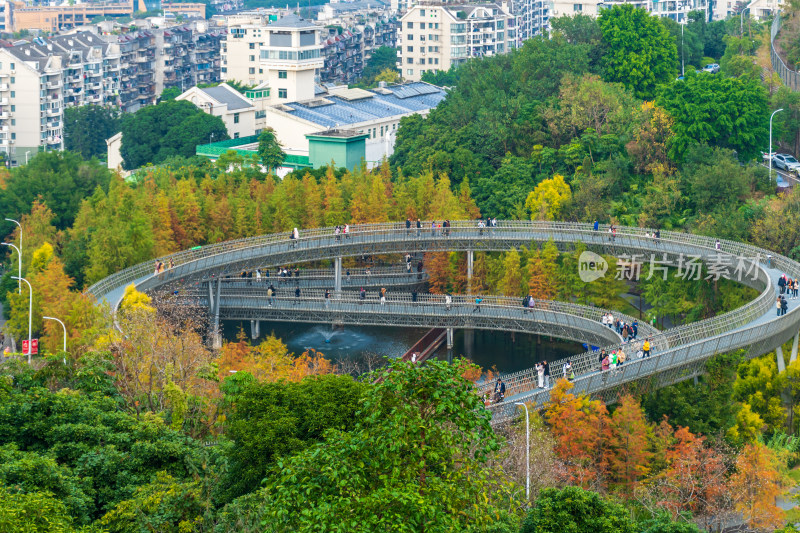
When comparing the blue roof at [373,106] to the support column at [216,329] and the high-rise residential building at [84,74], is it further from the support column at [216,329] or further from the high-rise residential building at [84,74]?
the support column at [216,329]

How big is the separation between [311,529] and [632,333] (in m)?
39.3

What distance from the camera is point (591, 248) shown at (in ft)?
268

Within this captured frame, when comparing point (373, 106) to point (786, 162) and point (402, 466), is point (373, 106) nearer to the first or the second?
point (786, 162)

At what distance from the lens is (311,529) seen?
101 ft

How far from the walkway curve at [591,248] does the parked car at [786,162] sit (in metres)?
18.7

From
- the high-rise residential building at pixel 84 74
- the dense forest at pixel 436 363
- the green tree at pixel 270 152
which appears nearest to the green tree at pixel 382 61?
the high-rise residential building at pixel 84 74

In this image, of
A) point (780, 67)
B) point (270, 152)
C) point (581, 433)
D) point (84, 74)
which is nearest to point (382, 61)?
point (84, 74)

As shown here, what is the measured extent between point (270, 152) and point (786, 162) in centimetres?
4551

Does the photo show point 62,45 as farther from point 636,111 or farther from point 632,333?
point 632,333

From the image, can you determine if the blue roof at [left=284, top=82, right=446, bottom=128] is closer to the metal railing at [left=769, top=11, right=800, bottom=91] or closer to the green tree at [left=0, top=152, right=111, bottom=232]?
the green tree at [left=0, top=152, right=111, bottom=232]

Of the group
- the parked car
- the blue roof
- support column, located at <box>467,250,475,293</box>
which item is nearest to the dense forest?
support column, located at <box>467,250,475,293</box>

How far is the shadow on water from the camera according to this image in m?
80.3

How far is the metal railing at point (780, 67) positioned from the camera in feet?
343

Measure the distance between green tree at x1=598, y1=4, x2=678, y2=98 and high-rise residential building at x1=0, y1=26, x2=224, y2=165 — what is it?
6145 centimetres
